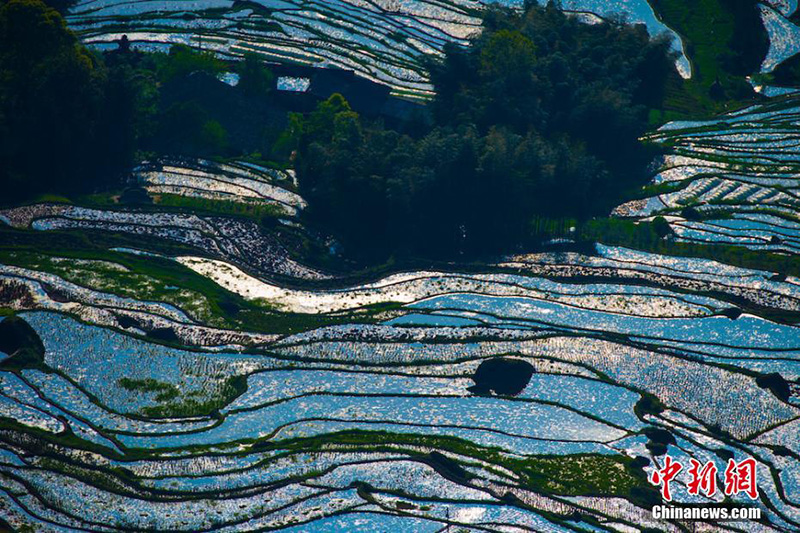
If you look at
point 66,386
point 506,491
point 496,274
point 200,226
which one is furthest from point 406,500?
point 200,226

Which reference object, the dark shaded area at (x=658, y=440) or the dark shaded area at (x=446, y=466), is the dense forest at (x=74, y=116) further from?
the dark shaded area at (x=658, y=440)

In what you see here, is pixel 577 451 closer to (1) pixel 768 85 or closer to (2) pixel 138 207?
(2) pixel 138 207

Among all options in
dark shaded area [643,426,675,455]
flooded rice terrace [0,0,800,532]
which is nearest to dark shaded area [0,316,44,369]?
flooded rice terrace [0,0,800,532]

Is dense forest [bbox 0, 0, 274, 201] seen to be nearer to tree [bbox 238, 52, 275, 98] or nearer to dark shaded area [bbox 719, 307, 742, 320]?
tree [bbox 238, 52, 275, 98]

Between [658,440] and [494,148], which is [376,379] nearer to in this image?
[658,440]

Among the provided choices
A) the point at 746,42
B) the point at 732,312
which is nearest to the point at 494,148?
the point at 732,312
